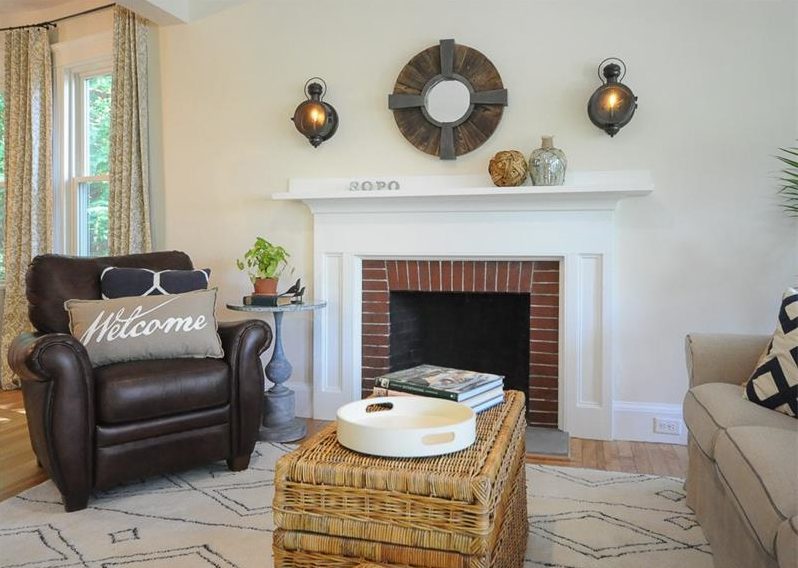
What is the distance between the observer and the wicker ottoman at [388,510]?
3.82 ft

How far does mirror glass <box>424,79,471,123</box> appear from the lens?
3207 mm

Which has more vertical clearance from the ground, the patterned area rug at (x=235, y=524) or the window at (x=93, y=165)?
the window at (x=93, y=165)

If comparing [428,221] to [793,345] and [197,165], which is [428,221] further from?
[793,345]

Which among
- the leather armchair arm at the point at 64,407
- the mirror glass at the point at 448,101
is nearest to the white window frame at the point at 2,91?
the leather armchair arm at the point at 64,407

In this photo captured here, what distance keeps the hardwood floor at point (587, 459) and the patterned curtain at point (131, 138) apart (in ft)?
4.25

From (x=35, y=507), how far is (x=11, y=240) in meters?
2.72

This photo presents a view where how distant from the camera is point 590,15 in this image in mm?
3043

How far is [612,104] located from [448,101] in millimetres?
841

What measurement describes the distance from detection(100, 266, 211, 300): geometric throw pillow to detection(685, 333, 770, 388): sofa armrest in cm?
212

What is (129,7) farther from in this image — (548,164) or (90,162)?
(548,164)

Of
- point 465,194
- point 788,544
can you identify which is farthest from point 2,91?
point 788,544

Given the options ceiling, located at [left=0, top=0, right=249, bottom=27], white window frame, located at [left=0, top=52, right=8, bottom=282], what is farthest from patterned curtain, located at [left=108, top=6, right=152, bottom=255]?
white window frame, located at [left=0, top=52, right=8, bottom=282]

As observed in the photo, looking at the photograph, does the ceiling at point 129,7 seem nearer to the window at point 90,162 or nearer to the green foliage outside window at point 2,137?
the window at point 90,162

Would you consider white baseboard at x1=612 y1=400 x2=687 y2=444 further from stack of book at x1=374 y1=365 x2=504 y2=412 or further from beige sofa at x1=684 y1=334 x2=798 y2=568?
stack of book at x1=374 y1=365 x2=504 y2=412
